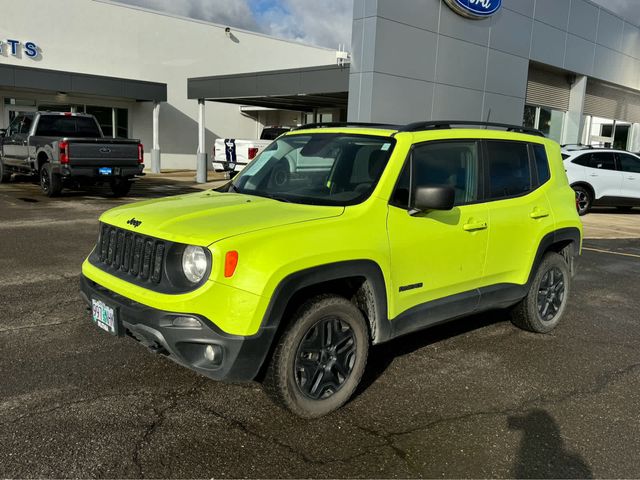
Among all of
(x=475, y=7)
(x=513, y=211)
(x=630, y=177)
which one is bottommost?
(x=630, y=177)

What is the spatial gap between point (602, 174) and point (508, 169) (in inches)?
444

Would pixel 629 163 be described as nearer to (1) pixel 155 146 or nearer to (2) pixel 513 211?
(2) pixel 513 211

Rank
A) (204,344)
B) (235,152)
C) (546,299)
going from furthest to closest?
(235,152) → (546,299) → (204,344)

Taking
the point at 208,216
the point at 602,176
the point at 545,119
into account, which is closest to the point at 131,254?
the point at 208,216

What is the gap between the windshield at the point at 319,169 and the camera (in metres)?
3.91

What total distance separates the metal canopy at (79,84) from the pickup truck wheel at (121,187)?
29.1 feet

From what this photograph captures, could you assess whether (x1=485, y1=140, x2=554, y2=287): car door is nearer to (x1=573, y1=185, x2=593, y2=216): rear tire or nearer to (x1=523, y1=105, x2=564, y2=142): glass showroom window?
(x1=573, y1=185, x2=593, y2=216): rear tire

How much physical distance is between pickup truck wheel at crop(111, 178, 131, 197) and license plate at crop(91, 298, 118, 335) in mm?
11771

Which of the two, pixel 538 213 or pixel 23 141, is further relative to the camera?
pixel 23 141

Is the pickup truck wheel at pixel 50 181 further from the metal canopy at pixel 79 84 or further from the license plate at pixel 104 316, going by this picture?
the license plate at pixel 104 316

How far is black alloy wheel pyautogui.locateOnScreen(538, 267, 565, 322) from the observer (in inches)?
207

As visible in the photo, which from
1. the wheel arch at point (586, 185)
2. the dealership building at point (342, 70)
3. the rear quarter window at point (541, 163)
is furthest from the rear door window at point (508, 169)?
the wheel arch at point (586, 185)

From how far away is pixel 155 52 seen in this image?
26.8 m

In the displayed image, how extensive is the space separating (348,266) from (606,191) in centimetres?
1342
